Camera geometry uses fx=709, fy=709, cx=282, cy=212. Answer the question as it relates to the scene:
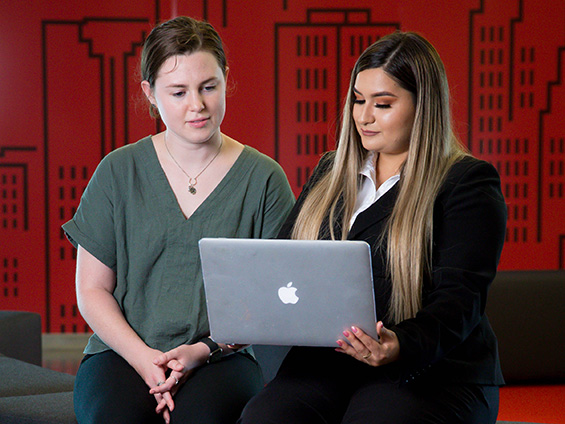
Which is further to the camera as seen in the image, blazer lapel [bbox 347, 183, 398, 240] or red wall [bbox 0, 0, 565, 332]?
red wall [bbox 0, 0, 565, 332]

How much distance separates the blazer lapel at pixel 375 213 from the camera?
1643 mm

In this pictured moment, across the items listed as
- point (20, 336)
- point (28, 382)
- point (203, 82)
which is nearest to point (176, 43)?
point (203, 82)

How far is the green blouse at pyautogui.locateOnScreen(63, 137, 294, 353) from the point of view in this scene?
1.77 meters

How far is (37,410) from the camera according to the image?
181 cm

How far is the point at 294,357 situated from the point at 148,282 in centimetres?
43

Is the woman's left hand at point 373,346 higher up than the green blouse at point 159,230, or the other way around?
the green blouse at point 159,230

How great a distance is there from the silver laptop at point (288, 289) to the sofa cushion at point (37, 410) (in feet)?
1.99

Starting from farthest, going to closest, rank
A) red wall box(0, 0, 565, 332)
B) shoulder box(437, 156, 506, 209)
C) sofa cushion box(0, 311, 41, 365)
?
red wall box(0, 0, 565, 332) → sofa cushion box(0, 311, 41, 365) → shoulder box(437, 156, 506, 209)

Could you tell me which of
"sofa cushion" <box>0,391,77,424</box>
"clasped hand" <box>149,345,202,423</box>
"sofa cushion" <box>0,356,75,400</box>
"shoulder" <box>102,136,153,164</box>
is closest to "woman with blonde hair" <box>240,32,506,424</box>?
"clasped hand" <box>149,345,202,423</box>

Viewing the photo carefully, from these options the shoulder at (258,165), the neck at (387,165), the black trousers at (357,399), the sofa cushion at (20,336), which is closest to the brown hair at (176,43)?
the shoulder at (258,165)

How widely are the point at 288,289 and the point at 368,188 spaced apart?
50 cm

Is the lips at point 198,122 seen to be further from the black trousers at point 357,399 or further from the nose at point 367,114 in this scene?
the black trousers at point 357,399

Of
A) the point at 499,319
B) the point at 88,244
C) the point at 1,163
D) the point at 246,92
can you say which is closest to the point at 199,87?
the point at 88,244

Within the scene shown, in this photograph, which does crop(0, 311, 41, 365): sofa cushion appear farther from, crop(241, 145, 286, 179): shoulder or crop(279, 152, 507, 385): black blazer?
crop(279, 152, 507, 385): black blazer
